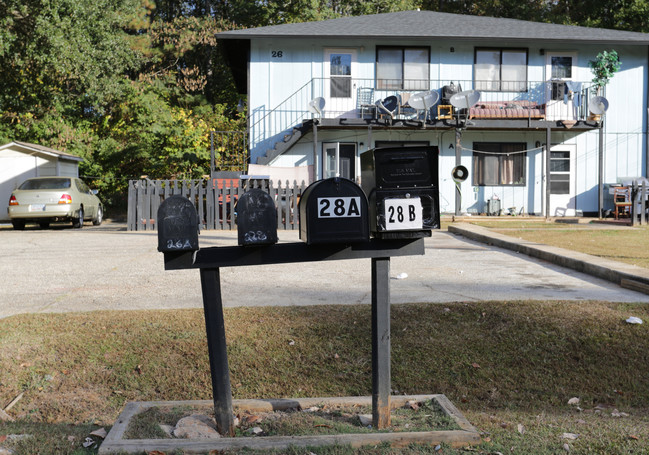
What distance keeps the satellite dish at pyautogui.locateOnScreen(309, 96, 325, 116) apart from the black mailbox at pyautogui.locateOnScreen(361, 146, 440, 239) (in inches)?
698

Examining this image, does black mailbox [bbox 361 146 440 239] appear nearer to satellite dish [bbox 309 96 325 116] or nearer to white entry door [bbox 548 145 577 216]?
satellite dish [bbox 309 96 325 116]

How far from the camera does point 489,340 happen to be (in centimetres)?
490

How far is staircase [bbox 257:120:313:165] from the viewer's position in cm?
2120

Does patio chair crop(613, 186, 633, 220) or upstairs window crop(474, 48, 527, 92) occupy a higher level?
upstairs window crop(474, 48, 527, 92)

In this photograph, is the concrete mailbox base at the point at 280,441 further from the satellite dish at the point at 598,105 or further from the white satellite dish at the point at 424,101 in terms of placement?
the satellite dish at the point at 598,105

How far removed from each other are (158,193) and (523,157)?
13.5 m

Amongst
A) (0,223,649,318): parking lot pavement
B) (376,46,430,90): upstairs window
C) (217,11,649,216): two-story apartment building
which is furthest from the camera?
(376,46,430,90): upstairs window

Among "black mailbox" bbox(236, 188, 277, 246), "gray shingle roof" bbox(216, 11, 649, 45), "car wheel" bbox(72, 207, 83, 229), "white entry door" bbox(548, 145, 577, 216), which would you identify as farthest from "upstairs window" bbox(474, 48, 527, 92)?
"black mailbox" bbox(236, 188, 277, 246)

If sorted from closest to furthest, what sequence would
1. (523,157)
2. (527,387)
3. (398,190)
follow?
(398,190)
(527,387)
(523,157)

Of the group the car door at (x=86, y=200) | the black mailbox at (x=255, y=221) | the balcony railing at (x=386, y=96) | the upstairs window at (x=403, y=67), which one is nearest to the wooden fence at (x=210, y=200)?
the car door at (x=86, y=200)

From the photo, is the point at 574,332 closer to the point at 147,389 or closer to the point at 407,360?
the point at 407,360

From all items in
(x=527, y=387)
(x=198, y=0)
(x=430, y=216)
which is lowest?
(x=527, y=387)

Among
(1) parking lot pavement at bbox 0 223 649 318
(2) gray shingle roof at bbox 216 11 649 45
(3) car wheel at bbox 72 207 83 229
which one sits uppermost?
(2) gray shingle roof at bbox 216 11 649 45

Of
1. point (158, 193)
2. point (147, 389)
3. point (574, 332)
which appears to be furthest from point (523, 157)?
point (147, 389)
